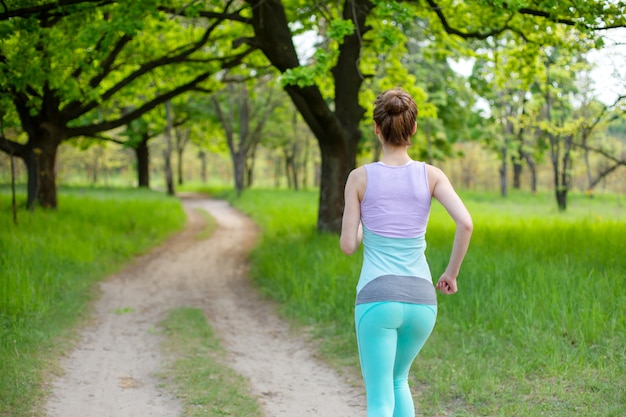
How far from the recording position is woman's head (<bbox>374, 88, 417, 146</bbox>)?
2910mm

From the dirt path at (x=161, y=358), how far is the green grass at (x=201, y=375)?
0.44 ft

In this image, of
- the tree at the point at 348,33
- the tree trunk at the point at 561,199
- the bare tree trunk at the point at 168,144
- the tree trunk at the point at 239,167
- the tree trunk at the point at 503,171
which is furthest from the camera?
the tree trunk at the point at 503,171

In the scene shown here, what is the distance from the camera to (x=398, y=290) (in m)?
2.90

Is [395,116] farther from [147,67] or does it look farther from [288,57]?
[147,67]

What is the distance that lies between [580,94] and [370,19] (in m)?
15.0

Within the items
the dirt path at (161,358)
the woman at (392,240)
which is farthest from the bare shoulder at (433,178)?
the dirt path at (161,358)

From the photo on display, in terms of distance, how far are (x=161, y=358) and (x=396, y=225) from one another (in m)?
4.64

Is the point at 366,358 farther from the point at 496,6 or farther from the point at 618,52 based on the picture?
the point at 618,52

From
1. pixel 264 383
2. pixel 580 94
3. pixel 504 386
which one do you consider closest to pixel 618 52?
pixel 504 386

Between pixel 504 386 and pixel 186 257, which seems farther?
pixel 186 257

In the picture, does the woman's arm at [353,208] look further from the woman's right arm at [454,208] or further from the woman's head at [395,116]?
the woman's right arm at [454,208]

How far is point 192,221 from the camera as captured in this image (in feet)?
66.2

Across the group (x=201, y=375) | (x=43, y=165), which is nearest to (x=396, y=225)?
(x=201, y=375)

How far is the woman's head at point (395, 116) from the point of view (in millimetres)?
2910
